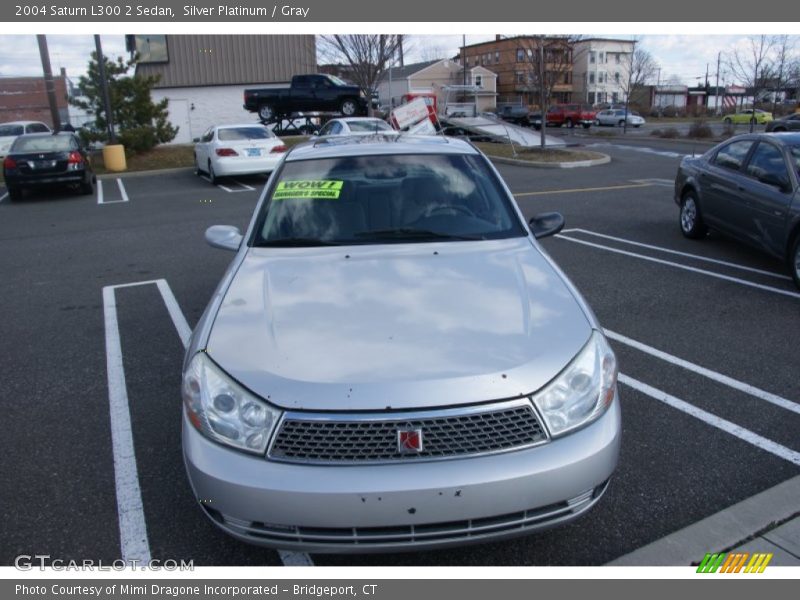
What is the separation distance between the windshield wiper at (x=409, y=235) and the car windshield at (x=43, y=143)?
14210mm

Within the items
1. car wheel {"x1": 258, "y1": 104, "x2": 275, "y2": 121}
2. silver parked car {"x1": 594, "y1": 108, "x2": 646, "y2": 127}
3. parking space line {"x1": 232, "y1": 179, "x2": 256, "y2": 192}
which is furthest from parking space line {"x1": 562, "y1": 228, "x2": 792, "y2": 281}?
silver parked car {"x1": 594, "y1": 108, "x2": 646, "y2": 127}

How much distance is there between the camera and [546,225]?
13.9ft

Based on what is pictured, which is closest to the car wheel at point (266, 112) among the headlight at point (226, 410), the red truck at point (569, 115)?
the headlight at point (226, 410)

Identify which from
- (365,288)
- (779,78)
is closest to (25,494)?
(365,288)

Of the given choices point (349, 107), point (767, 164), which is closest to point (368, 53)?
point (349, 107)

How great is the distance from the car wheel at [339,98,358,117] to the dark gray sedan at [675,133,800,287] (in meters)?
20.8

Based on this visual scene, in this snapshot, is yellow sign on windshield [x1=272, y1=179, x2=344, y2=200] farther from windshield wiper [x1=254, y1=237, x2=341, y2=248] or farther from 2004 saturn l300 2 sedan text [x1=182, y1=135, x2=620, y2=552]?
2004 saturn l300 2 sedan text [x1=182, y1=135, x2=620, y2=552]

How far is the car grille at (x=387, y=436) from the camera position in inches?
93.0

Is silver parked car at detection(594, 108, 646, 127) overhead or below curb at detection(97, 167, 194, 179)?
overhead

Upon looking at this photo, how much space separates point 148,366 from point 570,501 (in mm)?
3482

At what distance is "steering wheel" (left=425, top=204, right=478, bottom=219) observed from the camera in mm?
3979

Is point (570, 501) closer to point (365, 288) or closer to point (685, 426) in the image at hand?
point (365, 288)

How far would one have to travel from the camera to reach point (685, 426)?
387 centimetres

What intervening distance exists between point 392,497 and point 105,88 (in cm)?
2073
